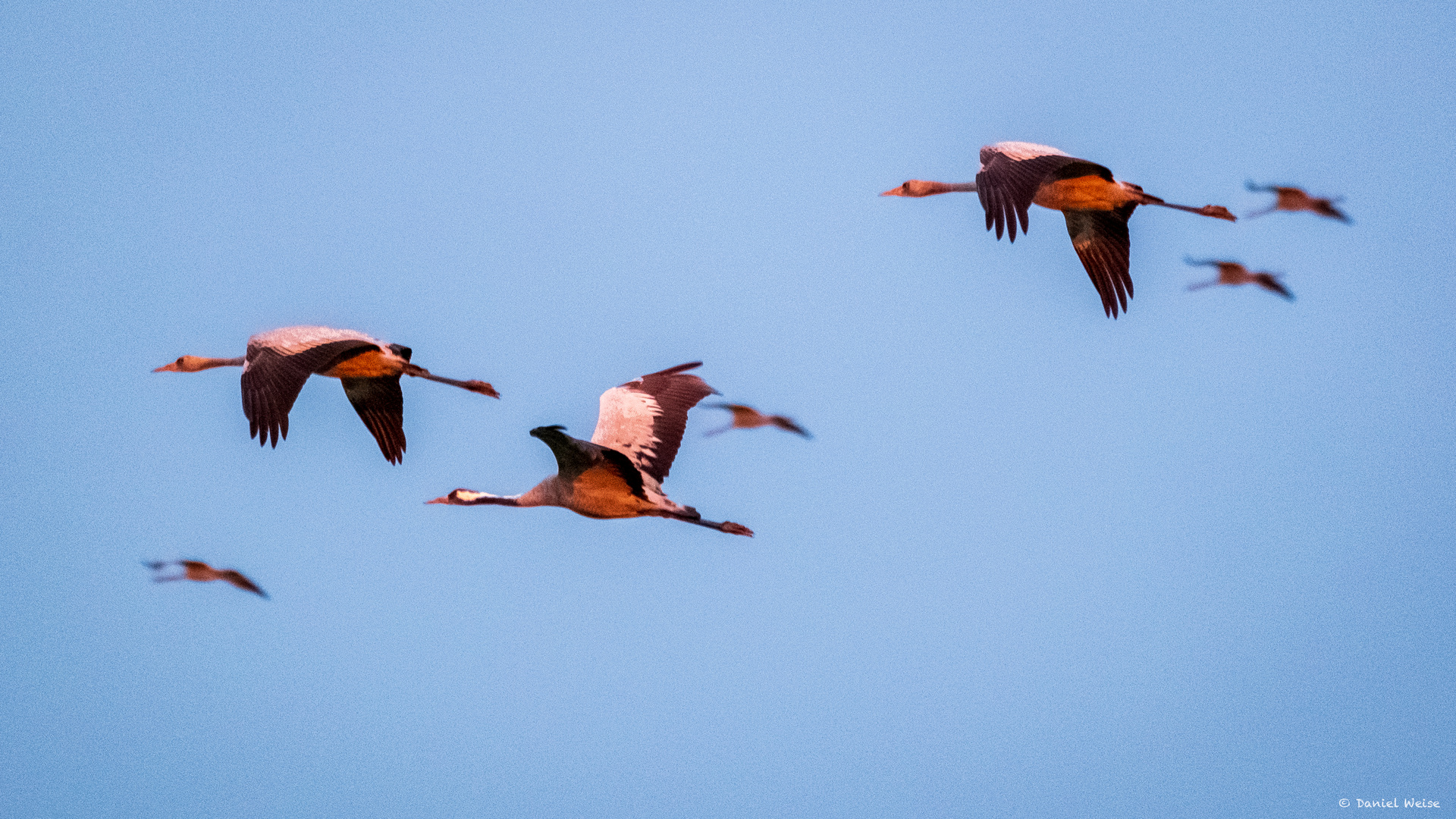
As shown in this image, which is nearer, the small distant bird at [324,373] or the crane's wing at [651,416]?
the small distant bird at [324,373]

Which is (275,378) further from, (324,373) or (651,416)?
(651,416)

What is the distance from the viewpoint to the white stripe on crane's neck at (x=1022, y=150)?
1573 cm

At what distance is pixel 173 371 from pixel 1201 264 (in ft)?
32.5

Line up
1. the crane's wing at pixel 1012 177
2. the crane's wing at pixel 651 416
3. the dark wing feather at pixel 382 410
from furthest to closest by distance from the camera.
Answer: the dark wing feather at pixel 382 410 < the crane's wing at pixel 651 416 < the crane's wing at pixel 1012 177

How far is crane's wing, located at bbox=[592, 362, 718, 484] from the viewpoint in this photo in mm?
15781

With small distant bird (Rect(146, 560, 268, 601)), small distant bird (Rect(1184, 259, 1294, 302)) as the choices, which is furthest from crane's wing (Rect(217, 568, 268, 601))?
small distant bird (Rect(1184, 259, 1294, 302))

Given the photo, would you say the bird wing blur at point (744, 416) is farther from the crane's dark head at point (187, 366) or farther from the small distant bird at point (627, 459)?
the crane's dark head at point (187, 366)

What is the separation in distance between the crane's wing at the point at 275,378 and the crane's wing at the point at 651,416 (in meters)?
2.24

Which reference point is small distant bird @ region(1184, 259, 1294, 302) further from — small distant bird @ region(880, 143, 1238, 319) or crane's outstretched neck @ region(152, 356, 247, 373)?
crane's outstretched neck @ region(152, 356, 247, 373)

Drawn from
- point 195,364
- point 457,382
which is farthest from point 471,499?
point 195,364

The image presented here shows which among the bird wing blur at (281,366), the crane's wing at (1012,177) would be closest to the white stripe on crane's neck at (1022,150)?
the crane's wing at (1012,177)

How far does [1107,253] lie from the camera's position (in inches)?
693

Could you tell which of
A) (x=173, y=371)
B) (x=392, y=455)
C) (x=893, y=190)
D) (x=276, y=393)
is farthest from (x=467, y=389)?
(x=893, y=190)

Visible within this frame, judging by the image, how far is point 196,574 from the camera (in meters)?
17.7
